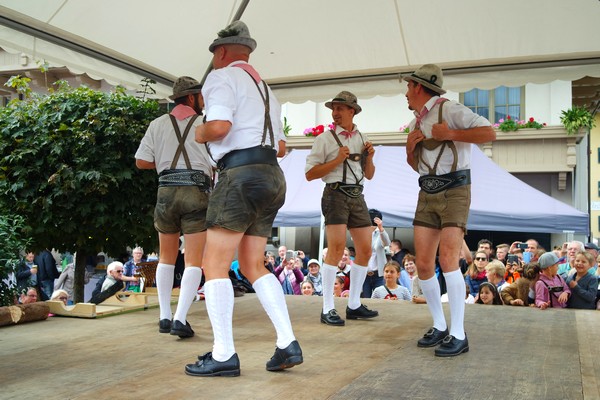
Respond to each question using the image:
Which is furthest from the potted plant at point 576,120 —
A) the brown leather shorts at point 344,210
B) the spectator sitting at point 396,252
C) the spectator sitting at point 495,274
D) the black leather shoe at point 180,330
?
the black leather shoe at point 180,330

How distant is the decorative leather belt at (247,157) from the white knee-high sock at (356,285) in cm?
232

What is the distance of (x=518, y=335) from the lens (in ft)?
15.1

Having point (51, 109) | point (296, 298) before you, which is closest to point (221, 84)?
point (51, 109)

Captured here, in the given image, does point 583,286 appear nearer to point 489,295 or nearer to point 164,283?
point 489,295

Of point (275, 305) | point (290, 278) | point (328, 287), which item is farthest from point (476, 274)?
point (275, 305)

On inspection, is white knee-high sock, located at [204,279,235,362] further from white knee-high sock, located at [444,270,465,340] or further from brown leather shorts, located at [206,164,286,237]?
white knee-high sock, located at [444,270,465,340]

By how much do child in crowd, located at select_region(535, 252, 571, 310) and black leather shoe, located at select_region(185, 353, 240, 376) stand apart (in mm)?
4000

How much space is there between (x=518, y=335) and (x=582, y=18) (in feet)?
8.71

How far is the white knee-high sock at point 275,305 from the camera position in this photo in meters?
3.34

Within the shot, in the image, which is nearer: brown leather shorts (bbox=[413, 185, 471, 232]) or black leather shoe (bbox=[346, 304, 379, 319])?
brown leather shorts (bbox=[413, 185, 471, 232])

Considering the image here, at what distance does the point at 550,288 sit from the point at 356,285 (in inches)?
92.3

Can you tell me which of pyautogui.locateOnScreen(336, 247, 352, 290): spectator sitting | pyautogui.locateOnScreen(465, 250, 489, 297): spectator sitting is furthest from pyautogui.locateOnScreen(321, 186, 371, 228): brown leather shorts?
pyautogui.locateOnScreen(336, 247, 352, 290): spectator sitting

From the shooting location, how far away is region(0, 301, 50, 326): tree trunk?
4.75 m

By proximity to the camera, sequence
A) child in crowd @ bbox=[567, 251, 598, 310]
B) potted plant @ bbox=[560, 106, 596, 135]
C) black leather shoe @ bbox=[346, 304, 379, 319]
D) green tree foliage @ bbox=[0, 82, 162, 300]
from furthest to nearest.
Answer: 1. potted plant @ bbox=[560, 106, 596, 135]
2. child in crowd @ bbox=[567, 251, 598, 310]
3. green tree foliage @ bbox=[0, 82, 162, 300]
4. black leather shoe @ bbox=[346, 304, 379, 319]
